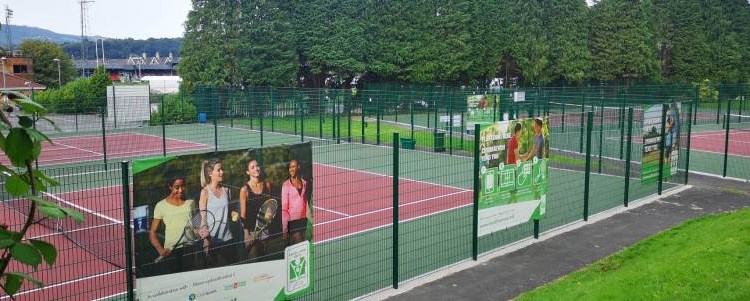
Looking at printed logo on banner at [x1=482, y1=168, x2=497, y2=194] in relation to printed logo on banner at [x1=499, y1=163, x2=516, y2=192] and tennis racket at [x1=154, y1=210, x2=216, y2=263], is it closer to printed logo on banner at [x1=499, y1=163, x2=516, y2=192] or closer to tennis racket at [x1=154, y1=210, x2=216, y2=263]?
printed logo on banner at [x1=499, y1=163, x2=516, y2=192]

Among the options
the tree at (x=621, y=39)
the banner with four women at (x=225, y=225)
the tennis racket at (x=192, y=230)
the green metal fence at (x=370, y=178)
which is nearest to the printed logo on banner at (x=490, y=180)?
the green metal fence at (x=370, y=178)

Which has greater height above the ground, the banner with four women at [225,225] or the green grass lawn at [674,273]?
the banner with four women at [225,225]

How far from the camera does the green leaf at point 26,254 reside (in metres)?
2.25

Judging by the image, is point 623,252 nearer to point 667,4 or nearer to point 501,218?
point 501,218

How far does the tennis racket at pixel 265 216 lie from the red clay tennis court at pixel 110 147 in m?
18.7

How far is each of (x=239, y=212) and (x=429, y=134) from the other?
21050 mm

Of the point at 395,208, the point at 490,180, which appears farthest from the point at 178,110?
the point at 395,208

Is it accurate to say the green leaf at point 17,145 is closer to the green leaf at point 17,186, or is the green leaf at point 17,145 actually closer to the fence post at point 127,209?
the green leaf at point 17,186

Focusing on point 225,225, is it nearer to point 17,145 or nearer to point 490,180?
point 17,145

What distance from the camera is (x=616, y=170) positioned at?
2094 cm

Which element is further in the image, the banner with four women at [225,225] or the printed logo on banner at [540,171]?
the printed logo on banner at [540,171]

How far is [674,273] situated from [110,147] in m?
23.5

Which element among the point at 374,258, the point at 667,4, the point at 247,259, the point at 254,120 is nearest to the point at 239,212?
the point at 247,259

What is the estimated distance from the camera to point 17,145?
2141mm
